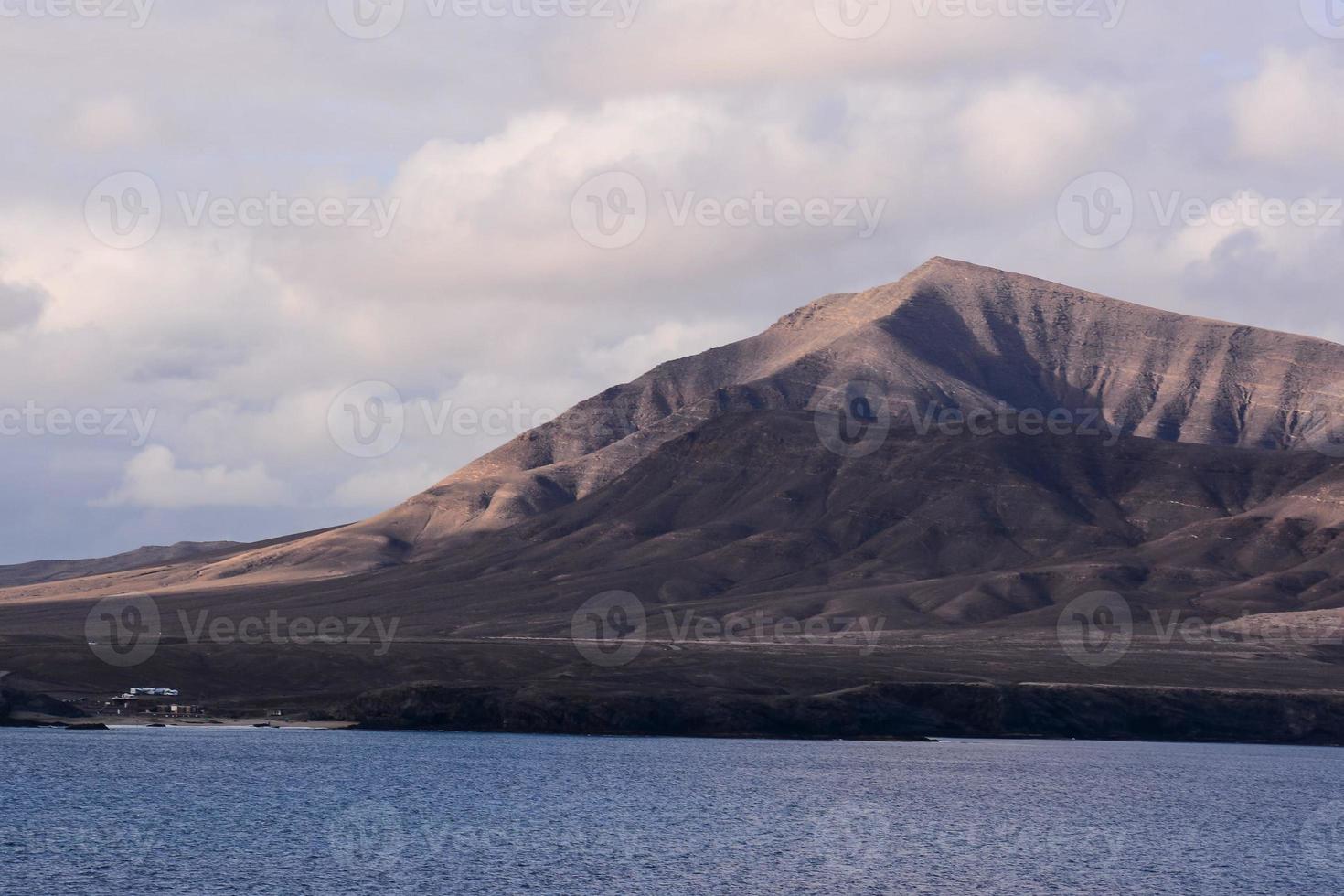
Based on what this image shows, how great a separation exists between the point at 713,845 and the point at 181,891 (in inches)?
1419

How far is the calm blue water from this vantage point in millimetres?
92188

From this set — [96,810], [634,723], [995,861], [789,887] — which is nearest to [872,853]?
[995,861]

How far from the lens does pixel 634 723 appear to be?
199 m

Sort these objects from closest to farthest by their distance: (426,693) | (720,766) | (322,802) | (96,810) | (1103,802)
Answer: (96,810), (322,802), (1103,802), (720,766), (426,693)

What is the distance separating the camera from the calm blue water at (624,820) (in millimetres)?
92188

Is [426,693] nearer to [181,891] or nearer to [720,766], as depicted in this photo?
[720,766]

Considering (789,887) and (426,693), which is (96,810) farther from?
(426,693)

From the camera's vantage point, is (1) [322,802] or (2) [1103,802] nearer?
(1) [322,802]

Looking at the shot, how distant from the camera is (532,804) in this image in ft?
409

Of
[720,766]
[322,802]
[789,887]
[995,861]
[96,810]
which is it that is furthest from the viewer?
[720,766]

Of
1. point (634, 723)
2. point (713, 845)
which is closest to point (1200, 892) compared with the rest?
point (713, 845)

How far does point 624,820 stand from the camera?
4641 inches

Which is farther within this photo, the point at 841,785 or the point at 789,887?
the point at 841,785

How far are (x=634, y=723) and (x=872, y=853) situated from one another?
9585 cm
